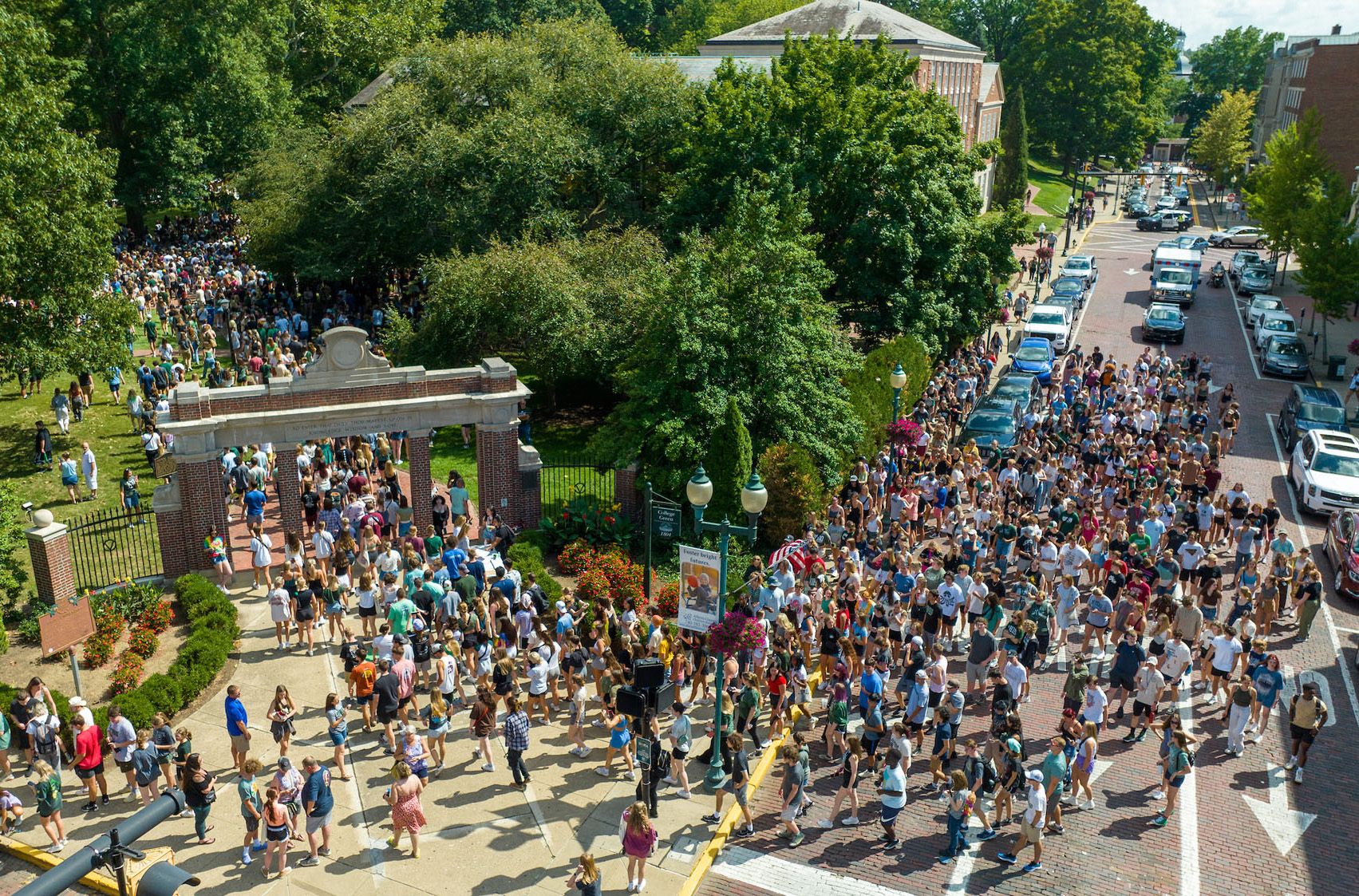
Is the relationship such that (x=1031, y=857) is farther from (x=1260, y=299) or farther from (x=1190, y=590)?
(x=1260, y=299)

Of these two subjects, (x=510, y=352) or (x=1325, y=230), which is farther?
(x=1325, y=230)

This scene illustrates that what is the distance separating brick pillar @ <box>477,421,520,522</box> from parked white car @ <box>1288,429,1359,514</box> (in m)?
18.7

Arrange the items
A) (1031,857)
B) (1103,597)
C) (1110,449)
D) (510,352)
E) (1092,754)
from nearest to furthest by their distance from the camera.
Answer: (1031,857)
(1092,754)
(1103,597)
(1110,449)
(510,352)

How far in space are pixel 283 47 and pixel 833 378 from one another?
49195 mm

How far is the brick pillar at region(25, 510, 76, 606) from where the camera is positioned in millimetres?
18953

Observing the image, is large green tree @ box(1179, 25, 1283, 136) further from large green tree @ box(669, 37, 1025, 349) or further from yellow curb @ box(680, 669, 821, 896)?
yellow curb @ box(680, 669, 821, 896)

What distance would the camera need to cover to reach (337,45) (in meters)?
64.6

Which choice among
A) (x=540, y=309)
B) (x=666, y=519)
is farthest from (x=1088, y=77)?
(x=666, y=519)

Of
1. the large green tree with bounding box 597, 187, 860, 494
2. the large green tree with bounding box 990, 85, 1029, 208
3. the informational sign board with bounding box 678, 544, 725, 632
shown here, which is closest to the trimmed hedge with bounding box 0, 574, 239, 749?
the informational sign board with bounding box 678, 544, 725, 632

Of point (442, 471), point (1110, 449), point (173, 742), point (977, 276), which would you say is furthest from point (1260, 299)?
point (173, 742)

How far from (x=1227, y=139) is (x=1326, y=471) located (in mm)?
67556

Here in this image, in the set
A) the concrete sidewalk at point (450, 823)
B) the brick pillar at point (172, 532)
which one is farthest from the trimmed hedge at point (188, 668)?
the brick pillar at point (172, 532)

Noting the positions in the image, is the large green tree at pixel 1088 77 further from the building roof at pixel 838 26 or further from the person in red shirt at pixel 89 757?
the person in red shirt at pixel 89 757

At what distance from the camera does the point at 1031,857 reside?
44.9 feet
